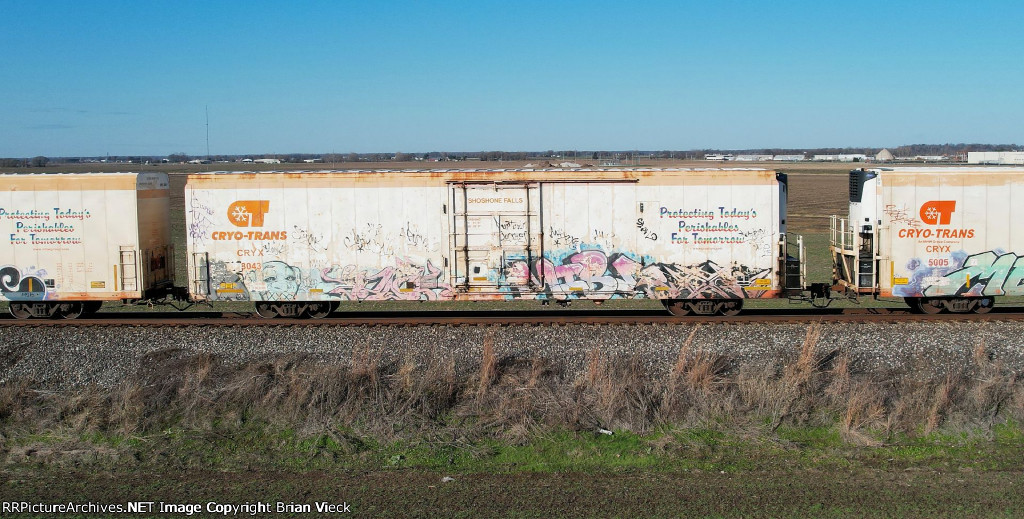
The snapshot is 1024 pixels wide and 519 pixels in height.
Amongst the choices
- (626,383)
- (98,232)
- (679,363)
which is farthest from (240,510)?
(98,232)

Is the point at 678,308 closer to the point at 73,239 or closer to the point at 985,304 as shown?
the point at 985,304

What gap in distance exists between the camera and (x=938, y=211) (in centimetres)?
1481

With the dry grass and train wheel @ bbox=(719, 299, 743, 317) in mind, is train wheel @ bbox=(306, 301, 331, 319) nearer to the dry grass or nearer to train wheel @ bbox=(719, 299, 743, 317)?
A: the dry grass

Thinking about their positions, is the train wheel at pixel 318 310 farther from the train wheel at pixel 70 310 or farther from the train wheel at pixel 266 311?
the train wheel at pixel 70 310

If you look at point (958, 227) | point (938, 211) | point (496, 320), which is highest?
point (938, 211)

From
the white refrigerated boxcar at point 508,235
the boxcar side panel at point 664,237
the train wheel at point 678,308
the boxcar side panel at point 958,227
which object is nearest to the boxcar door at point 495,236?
the white refrigerated boxcar at point 508,235

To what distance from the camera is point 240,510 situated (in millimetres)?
7930

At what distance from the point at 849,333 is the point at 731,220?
2938 millimetres

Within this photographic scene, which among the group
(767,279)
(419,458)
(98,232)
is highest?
(98,232)

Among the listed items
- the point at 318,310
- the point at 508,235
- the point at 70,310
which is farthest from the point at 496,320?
the point at 70,310

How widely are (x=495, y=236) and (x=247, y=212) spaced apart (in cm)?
496

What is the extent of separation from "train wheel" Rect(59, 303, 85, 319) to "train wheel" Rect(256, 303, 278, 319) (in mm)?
3689

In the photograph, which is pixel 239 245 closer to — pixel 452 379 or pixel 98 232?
pixel 98 232

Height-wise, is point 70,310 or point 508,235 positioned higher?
point 508,235
